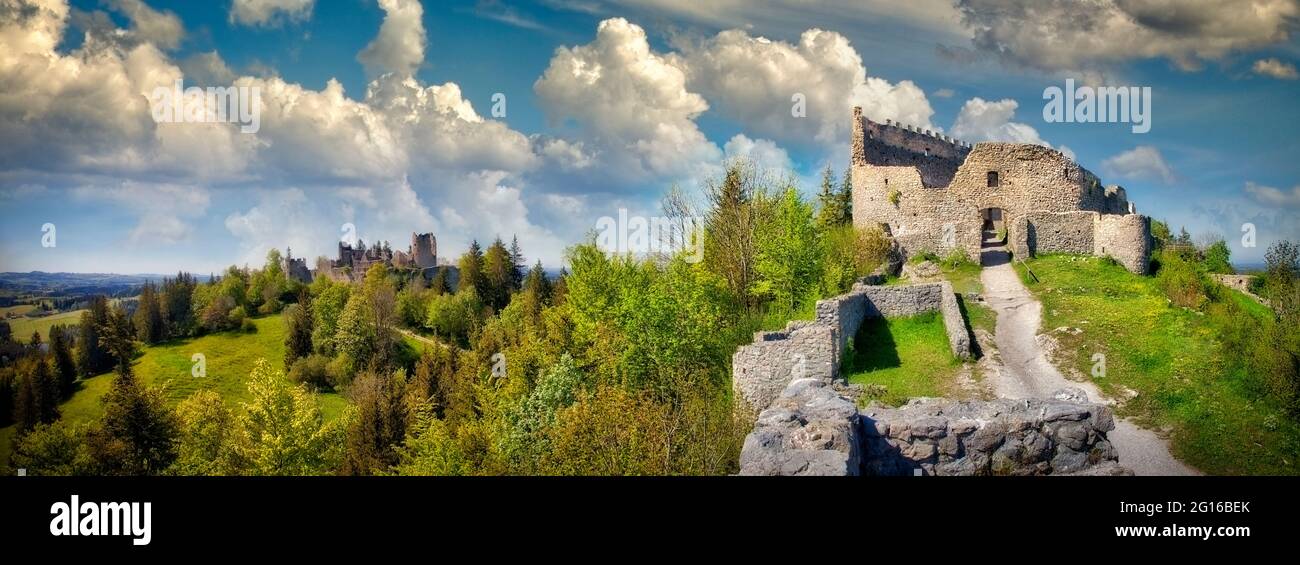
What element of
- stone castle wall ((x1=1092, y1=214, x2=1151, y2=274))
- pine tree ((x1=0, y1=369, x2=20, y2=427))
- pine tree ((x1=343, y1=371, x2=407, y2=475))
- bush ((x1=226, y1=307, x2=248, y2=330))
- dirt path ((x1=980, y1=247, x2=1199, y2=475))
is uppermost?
stone castle wall ((x1=1092, y1=214, x2=1151, y2=274))

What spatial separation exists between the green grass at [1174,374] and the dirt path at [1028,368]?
1.47 feet

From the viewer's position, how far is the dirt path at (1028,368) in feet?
56.6

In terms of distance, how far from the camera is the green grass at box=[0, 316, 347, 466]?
7525 centimetres

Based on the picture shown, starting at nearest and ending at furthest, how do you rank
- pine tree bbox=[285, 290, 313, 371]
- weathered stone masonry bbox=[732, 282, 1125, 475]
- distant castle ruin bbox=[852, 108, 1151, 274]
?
weathered stone masonry bbox=[732, 282, 1125, 475], distant castle ruin bbox=[852, 108, 1151, 274], pine tree bbox=[285, 290, 313, 371]

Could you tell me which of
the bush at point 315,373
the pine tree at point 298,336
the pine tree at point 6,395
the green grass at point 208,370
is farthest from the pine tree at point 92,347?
the bush at point 315,373

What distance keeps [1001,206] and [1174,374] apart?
20.5 m

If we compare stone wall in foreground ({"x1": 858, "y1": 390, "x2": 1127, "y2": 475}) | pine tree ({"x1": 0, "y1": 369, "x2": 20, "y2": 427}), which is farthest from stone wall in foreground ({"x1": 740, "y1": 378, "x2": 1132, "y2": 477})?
pine tree ({"x1": 0, "y1": 369, "x2": 20, "y2": 427})

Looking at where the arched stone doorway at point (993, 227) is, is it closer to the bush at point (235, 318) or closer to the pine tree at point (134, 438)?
the pine tree at point (134, 438)

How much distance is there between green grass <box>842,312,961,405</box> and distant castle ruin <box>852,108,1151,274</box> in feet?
39.2

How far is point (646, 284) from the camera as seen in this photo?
3728 cm

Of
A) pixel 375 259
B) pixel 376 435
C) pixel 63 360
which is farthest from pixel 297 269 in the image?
pixel 376 435

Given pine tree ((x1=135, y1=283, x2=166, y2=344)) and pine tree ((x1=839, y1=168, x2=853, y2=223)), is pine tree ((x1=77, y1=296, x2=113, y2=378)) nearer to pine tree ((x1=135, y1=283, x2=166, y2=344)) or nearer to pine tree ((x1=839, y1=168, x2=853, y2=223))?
pine tree ((x1=135, y1=283, x2=166, y2=344))

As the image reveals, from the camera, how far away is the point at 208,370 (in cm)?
8488
